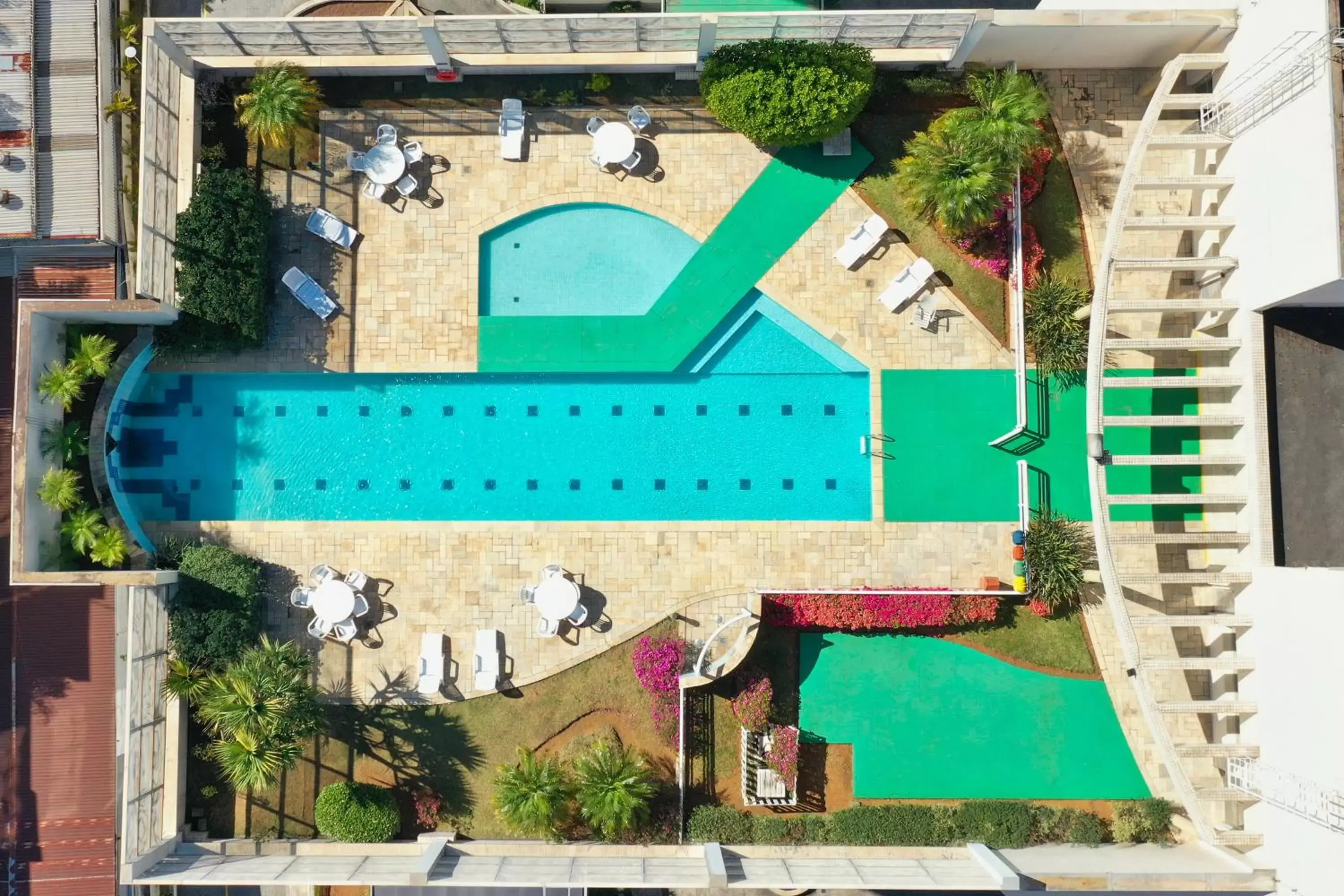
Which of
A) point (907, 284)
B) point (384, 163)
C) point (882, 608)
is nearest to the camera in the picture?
point (882, 608)

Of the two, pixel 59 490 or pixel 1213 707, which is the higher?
pixel 59 490

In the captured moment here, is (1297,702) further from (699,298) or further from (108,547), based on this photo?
(108,547)

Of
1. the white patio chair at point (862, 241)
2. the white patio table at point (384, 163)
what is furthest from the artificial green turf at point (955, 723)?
the white patio table at point (384, 163)

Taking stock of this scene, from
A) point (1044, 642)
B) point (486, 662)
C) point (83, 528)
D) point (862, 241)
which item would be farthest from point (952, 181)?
point (83, 528)

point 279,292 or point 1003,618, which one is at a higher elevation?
point 279,292

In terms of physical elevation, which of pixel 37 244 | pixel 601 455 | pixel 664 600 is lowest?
pixel 664 600

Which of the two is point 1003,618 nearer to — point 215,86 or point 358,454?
point 358,454

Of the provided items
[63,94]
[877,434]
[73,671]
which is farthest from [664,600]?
[63,94]

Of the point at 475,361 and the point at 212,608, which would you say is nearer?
the point at 212,608
